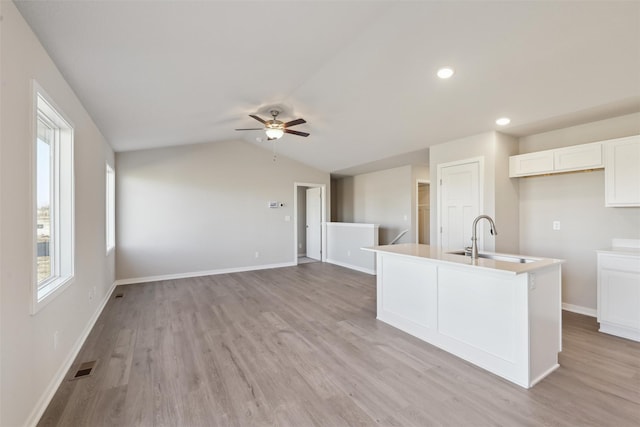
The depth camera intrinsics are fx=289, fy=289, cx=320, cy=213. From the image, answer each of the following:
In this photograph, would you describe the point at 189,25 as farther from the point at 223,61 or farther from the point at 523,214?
the point at 523,214

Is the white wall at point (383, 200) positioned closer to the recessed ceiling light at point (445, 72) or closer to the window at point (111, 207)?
the recessed ceiling light at point (445, 72)

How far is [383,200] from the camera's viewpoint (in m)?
7.15

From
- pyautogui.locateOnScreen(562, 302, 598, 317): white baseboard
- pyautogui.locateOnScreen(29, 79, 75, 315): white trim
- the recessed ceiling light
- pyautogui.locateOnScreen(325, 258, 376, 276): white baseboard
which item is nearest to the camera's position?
pyautogui.locateOnScreen(29, 79, 75, 315): white trim

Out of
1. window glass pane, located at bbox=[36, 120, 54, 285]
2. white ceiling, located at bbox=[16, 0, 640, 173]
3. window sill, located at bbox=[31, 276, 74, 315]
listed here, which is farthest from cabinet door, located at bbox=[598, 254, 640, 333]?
window glass pane, located at bbox=[36, 120, 54, 285]

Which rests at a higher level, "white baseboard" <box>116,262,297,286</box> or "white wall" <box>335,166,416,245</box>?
"white wall" <box>335,166,416,245</box>

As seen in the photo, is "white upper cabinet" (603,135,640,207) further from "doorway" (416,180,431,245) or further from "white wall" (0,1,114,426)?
"white wall" (0,1,114,426)

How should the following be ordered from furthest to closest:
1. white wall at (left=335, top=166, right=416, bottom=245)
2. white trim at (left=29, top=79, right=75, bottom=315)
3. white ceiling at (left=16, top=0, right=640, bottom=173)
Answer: white wall at (left=335, top=166, right=416, bottom=245)
white trim at (left=29, top=79, right=75, bottom=315)
white ceiling at (left=16, top=0, right=640, bottom=173)

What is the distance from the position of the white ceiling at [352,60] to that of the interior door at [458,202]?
2.00 feet

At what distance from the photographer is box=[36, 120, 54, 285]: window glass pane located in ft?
7.68

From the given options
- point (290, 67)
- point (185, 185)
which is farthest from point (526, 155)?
point (185, 185)

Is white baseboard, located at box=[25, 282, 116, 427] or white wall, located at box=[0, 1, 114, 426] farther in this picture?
white baseboard, located at box=[25, 282, 116, 427]

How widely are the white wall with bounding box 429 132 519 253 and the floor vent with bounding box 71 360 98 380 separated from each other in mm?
4799

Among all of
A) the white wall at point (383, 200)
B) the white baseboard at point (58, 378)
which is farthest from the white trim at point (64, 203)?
the white wall at point (383, 200)

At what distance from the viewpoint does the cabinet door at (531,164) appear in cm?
373
